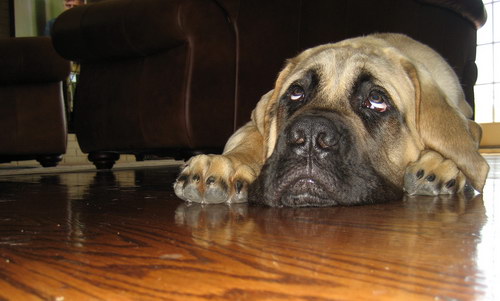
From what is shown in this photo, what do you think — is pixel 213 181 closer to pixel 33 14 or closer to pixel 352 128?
pixel 352 128

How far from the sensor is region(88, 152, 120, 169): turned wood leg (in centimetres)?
485

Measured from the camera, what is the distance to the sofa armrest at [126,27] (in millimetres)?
3459

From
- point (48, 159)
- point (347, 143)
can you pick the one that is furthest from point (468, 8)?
point (48, 159)

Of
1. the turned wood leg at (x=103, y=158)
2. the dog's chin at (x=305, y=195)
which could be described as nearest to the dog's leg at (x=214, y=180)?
the dog's chin at (x=305, y=195)

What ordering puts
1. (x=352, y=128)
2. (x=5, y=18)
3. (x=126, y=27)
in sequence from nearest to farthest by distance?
(x=352, y=128), (x=126, y=27), (x=5, y=18)

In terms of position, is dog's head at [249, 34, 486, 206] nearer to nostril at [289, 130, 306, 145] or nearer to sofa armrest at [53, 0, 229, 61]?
nostril at [289, 130, 306, 145]

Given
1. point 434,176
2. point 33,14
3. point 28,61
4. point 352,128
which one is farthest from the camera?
point 33,14

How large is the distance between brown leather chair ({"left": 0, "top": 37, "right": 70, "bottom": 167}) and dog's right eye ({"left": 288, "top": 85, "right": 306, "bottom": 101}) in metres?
4.48

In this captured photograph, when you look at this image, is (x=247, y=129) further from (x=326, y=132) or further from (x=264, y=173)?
(x=326, y=132)

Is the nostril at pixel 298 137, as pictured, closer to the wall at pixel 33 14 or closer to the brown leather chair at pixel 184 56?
the brown leather chair at pixel 184 56

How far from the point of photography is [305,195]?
1.78m

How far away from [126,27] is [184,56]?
0.56 m

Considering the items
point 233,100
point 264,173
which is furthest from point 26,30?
point 264,173

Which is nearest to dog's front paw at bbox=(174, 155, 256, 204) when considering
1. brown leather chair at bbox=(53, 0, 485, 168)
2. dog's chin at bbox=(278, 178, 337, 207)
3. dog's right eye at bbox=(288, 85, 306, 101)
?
dog's chin at bbox=(278, 178, 337, 207)
